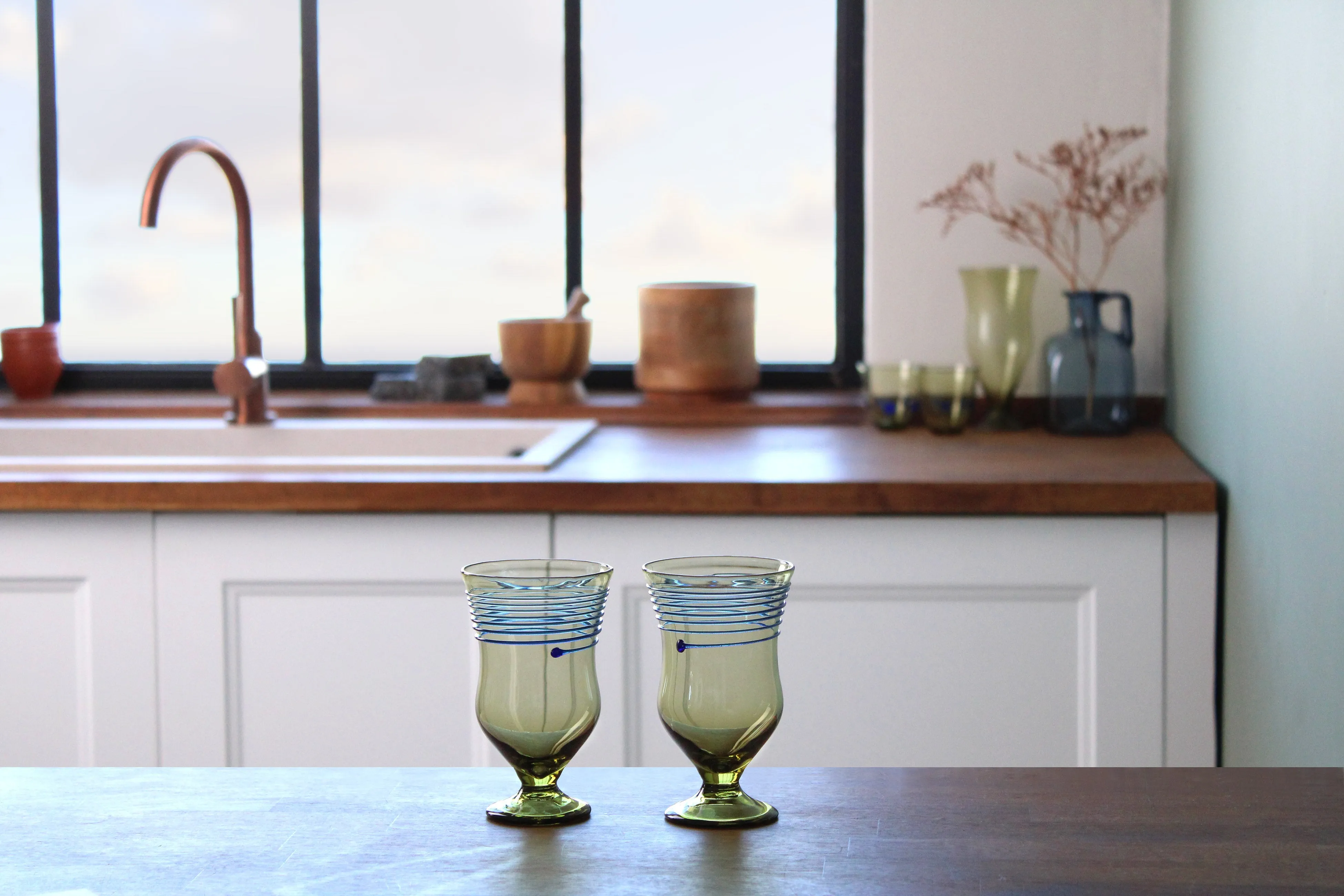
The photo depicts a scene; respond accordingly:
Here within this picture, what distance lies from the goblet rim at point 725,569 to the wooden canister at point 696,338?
150cm

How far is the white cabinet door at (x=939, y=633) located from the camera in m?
1.71

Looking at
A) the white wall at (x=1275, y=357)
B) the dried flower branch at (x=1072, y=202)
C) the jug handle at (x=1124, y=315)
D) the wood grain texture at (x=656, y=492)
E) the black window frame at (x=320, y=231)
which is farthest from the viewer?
the black window frame at (x=320, y=231)

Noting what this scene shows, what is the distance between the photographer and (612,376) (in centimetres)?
254

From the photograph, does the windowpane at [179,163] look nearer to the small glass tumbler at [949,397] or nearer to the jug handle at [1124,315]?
the small glass tumbler at [949,397]

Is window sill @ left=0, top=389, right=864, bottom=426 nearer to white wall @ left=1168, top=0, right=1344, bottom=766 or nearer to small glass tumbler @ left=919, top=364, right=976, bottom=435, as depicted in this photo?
small glass tumbler @ left=919, top=364, right=976, bottom=435

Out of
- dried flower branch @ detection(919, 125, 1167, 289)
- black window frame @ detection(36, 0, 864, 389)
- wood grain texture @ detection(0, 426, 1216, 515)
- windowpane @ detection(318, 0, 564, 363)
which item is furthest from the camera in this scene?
windowpane @ detection(318, 0, 564, 363)

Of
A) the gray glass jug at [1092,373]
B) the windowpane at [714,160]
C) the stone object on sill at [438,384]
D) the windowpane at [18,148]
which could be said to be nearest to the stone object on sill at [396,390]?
the stone object on sill at [438,384]

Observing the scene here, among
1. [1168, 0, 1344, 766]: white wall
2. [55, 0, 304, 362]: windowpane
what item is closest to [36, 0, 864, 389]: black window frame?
[55, 0, 304, 362]: windowpane

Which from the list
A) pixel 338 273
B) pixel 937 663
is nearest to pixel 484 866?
pixel 937 663

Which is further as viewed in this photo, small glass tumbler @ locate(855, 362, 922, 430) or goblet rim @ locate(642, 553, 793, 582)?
small glass tumbler @ locate(855, 362, 922, 430)

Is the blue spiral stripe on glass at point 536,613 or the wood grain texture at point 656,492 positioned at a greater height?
the blue spiral stripe on glass at point 536,613

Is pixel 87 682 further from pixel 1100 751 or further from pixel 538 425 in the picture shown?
pixel 1100 751

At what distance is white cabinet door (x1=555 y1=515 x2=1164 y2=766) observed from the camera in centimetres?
171

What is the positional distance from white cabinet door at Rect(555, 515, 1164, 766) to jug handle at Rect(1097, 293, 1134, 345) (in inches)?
19.5
